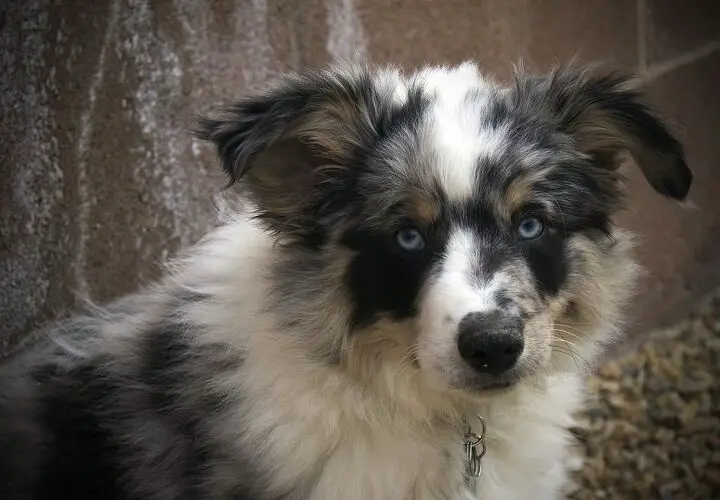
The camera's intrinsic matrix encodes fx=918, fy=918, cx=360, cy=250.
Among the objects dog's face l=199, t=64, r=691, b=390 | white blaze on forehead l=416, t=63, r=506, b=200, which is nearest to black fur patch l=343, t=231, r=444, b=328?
dog's face l=199, t=64, r=691, b=390

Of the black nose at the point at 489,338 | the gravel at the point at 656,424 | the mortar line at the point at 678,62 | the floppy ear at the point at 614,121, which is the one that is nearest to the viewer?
the black nose at the point at 489,338

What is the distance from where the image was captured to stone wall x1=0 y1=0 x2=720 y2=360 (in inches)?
101

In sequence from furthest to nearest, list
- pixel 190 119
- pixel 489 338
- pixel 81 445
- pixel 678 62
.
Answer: pixel 678 62
pixel 190 119
pixel 81 445
pixel 489 338

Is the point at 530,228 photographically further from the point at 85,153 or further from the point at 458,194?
the point at 85,153

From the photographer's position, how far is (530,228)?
2.02 m

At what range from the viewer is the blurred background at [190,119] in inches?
102

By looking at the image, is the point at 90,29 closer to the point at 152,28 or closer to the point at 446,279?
the point at 152,28

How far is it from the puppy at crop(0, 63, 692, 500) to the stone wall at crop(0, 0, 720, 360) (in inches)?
18.8

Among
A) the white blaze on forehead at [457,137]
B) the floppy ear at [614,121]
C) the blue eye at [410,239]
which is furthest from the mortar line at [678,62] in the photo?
the blue eye at [410,239]

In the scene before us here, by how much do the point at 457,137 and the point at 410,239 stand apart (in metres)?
0.24

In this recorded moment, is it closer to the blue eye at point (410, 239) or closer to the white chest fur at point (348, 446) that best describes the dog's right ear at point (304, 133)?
the blue eye at point (410, 239)

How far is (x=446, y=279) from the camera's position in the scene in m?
1.86

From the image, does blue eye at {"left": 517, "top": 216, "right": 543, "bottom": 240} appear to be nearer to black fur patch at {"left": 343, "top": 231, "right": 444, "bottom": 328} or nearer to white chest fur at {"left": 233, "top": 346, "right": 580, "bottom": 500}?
black fur patch at {"left": 343, "top": 231, "right": 444, "bottom": 328}

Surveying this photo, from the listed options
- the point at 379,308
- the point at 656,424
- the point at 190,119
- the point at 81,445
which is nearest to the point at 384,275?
the point at 379,308
